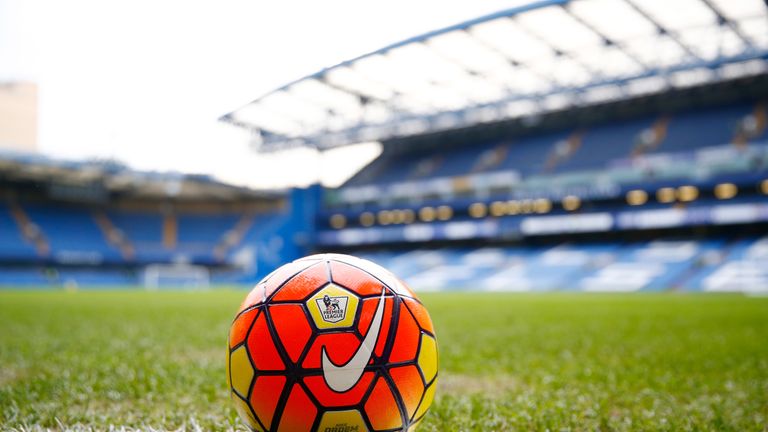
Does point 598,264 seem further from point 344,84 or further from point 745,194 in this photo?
point 344,84

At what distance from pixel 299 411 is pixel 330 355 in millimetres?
192

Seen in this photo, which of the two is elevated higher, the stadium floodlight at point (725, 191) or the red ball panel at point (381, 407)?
the stadium floodlight at point (725, 191)

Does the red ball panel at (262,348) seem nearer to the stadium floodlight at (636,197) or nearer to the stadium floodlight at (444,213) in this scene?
the stadium floodlight at (636,197)

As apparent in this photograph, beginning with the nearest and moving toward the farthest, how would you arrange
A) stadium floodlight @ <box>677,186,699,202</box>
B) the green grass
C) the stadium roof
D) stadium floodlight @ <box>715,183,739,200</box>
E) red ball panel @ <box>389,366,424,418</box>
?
red ball panel @ <box>389,366,424,418</box>
the green grass
the stadium roof
stadium floodlight @ <box>715,183,739,200</box>
stadium floodlight @ <box>677,186,699,202</box>

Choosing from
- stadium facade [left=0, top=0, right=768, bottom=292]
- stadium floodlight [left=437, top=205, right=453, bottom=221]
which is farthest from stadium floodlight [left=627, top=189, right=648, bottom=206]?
stadium floodlight [left=437, top=205, right=453, bottom=221]

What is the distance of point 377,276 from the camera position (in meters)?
2.12

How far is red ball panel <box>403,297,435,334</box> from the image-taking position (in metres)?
2.10

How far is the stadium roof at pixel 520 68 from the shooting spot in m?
18.3

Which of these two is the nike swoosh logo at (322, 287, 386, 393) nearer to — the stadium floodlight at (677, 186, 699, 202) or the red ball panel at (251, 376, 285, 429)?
the red ball panel at (251, 376, 285, 429)

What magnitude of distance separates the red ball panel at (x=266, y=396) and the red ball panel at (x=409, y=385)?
36 cm

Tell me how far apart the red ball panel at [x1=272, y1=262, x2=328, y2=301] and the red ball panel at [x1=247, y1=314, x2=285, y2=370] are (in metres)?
0.10

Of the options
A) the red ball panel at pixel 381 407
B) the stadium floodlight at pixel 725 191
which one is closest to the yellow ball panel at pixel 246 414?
the red ball panel at pixel 381 407

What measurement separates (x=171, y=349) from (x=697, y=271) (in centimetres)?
2275

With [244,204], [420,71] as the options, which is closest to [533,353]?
[420,71]
